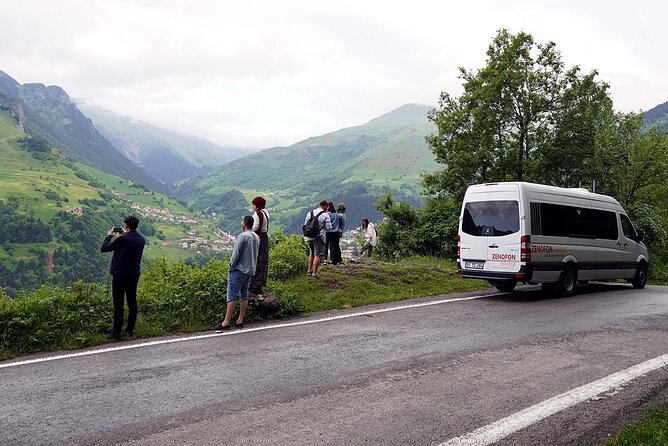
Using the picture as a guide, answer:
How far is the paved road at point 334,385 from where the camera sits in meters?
4.21

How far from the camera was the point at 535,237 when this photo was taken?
38.5ft

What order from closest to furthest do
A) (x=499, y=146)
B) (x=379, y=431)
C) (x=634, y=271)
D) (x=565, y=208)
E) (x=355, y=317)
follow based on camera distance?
(x=379, y=431)
(x=355, y=317)
(x=565, y=208)
(x=634, y=271)
(x=499, y=146)

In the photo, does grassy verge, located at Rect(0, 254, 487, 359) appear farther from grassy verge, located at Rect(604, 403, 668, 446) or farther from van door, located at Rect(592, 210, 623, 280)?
grassy verge, located at Rect(604, 403, 668, 446)

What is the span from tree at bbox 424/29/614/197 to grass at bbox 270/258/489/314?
16.6 metres

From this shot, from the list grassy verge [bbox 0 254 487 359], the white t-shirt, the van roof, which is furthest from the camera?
the white t-shirt

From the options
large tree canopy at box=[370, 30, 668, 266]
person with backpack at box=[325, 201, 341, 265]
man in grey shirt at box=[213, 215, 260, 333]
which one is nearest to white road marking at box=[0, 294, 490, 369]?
man in grey shirt at box=[213, 215, 260, 333]

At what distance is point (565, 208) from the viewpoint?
41.7ft

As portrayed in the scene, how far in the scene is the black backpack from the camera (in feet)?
40.2

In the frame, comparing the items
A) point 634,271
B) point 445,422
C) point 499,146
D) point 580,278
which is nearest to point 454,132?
point 499,146

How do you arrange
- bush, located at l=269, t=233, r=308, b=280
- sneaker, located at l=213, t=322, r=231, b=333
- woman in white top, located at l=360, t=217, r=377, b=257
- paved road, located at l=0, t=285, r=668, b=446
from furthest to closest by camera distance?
woman in white top, located at l=360, t=217, r=377, b=257
bush, located at l=269, t=233, r=308, b=280
sneaker, located at l=213, t=322, r=231, b=333
paved road, located at l=0, t=285, r=668, b=446

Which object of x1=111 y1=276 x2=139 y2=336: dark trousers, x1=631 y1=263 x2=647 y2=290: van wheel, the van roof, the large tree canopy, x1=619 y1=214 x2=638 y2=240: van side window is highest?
the large tree canopy

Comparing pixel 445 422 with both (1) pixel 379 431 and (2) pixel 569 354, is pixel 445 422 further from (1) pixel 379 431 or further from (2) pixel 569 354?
(2) pixel 569 354

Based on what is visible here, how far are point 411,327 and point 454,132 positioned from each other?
83.6 feet

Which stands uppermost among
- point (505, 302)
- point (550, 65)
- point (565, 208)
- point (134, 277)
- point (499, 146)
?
point (550, 65)
